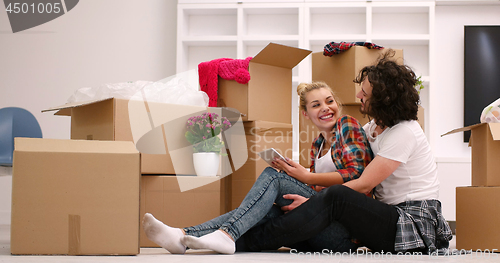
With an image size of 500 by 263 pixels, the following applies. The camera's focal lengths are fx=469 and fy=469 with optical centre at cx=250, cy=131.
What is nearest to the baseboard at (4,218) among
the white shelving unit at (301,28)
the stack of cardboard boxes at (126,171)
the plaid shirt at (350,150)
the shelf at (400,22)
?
the white shelving unit at (301,28)

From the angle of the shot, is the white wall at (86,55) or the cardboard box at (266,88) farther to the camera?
the white wall at (86,55)

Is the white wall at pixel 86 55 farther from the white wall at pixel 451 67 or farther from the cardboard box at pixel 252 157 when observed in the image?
the white wall at pixel 451 67

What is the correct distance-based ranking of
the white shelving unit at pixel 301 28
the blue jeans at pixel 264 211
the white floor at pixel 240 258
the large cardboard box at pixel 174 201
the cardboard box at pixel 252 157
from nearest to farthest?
the white floor at pixel 240 258
the blue jeans at pixel 264 211
the large cardboard box at pixel 174 201
the cardboard box at pixel 252 157
the white shelving unit at pixel 301 28

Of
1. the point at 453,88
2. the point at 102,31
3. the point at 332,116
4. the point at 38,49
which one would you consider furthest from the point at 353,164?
the point at 38,49

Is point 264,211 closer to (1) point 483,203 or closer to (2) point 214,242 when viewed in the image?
(2) point 214,242

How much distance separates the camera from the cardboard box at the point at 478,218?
1615mm

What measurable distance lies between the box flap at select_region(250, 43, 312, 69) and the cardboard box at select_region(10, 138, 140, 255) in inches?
32.8

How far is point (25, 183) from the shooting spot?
4.11 ft

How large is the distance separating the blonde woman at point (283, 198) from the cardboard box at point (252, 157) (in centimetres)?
35

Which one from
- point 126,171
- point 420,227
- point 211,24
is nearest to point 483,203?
point 420,227

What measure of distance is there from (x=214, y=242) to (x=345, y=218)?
1.26ft

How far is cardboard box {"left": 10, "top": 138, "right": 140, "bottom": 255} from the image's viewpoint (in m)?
1.25

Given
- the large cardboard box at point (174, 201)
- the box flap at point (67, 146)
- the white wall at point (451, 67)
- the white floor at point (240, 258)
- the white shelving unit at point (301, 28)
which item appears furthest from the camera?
the white wall at point (451, 67)

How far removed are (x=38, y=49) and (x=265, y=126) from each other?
2.08m
